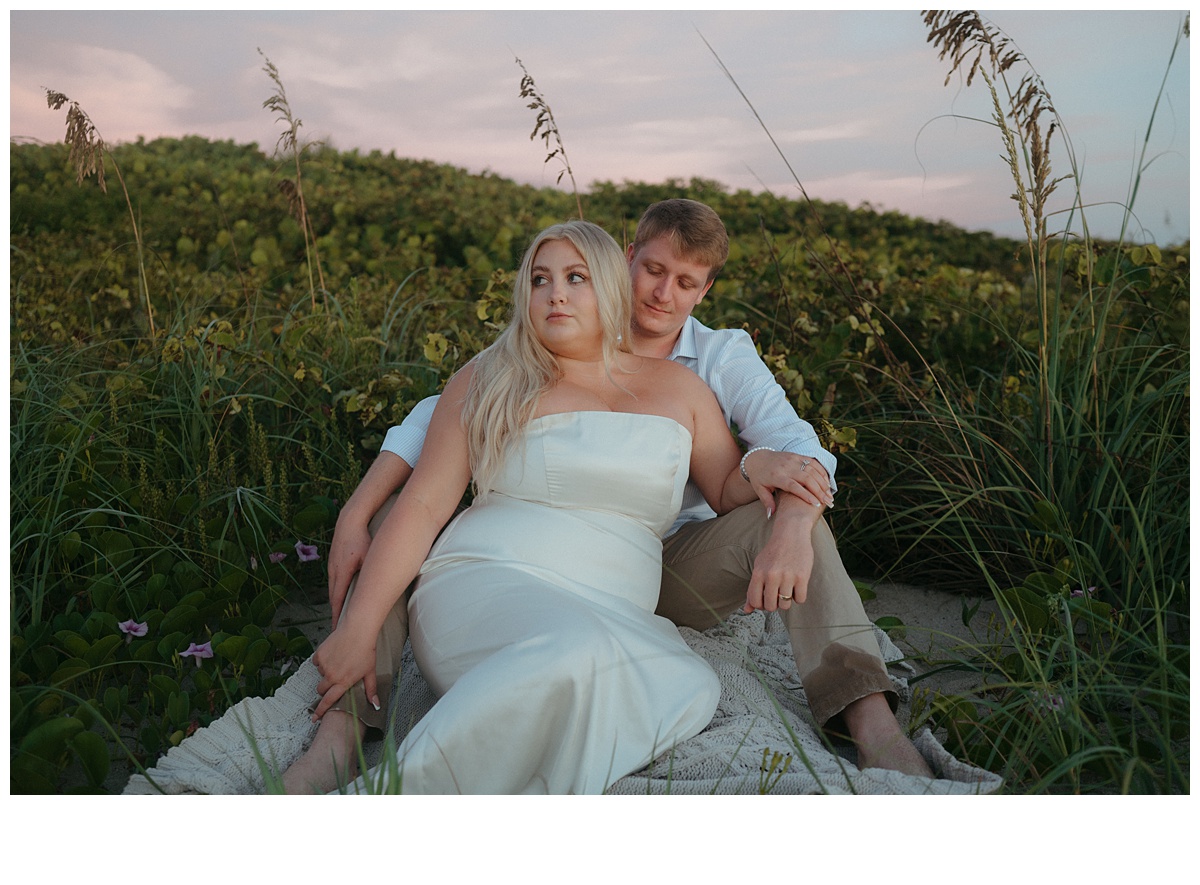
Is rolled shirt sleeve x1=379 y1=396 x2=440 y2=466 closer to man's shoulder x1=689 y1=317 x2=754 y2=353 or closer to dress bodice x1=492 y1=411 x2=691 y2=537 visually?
dress bodice x1=492 y1=411 x2=691 y2=537

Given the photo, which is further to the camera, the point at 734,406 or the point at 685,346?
the point at 685,346

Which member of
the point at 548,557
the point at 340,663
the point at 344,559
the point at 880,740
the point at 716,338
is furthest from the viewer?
the point at 716,338

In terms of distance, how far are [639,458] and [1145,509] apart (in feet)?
4.75

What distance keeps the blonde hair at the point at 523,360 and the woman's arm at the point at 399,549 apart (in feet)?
0.18

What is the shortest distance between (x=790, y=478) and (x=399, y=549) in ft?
3.32

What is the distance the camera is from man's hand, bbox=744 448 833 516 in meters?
2.46

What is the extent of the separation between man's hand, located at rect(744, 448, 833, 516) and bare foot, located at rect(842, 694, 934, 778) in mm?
504

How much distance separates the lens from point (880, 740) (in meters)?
2.23

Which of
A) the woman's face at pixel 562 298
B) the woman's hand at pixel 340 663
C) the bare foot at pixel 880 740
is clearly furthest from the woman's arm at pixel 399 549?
the bare foot at pixel 880 740

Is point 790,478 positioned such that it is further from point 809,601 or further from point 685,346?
point 685,346

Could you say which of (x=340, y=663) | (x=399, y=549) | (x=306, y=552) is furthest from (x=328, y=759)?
(x=306, y=552)

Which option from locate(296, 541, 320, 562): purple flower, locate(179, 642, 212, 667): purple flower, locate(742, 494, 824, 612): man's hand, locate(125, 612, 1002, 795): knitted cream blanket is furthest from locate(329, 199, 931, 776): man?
locate(296, 541, 320, 562): purple flower

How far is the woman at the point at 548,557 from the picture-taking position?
6.65ft

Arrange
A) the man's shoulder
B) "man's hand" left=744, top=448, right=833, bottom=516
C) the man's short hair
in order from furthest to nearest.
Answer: the man's shoulder → the man's short hair → "man's hand" left=744, top=448, right=833, bottom=516
